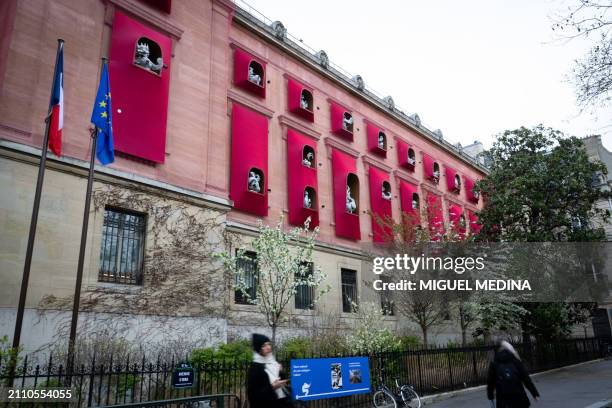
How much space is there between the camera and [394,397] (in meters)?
12.8

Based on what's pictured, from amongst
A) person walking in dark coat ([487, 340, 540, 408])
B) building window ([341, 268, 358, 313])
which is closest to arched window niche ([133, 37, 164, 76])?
building window ([341, 268, 358, 313])

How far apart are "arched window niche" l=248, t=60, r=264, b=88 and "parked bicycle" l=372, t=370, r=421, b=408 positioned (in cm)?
1504

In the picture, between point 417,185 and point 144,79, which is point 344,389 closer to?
Result: point 144,79

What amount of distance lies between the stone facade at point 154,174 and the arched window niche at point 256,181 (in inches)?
34.3

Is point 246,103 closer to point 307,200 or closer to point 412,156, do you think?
point 307,200

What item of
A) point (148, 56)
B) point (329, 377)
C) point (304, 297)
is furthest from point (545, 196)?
point (148, 56)

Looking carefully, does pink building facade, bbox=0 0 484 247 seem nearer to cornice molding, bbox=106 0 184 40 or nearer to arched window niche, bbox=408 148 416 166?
cornice molding, bbox=106 0 184 40

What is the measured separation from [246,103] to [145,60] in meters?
5.63

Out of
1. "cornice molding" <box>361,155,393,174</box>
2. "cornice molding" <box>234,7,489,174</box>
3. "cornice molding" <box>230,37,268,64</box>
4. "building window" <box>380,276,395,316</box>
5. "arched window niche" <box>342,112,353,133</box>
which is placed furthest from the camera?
"cornice molding" <box>361,155,393,174</box>

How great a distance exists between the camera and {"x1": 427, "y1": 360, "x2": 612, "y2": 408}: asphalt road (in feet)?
43.5

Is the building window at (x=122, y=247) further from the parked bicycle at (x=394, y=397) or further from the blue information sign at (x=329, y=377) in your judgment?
the parked bicycle at (x=394, y=397)

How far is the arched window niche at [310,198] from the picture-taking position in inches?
936

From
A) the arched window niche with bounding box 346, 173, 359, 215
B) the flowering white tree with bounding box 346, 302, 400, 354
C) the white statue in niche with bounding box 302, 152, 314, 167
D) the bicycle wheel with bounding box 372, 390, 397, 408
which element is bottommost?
the bicycle wheel with bounding box 372, 390, 397, 408

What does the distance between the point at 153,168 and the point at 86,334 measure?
6002 mm
